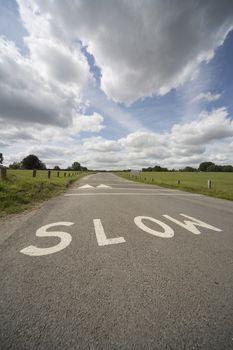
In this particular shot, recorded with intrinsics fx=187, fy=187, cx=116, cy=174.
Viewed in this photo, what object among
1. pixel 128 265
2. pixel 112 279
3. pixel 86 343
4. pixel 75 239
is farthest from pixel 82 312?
pixel 75 239

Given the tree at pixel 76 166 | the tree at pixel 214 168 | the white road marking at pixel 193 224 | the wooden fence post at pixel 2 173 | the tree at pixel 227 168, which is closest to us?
the white road marking at pixel 193 224

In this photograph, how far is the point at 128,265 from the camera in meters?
2.79

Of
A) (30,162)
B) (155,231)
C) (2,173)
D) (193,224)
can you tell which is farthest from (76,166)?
(155,231)

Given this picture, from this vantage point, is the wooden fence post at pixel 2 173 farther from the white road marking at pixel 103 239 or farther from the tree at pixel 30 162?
the tree at pixel 30 162

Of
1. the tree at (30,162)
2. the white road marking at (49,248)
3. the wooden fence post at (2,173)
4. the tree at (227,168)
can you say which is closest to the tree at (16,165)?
the tree at (30,162)

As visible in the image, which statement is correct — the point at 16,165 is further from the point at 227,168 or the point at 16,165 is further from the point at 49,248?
the point at 227,168

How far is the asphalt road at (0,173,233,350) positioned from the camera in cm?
159

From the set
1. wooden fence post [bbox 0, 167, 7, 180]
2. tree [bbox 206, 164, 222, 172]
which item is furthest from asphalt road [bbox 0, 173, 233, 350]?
tree [bbox 206, 164, 222, 172]

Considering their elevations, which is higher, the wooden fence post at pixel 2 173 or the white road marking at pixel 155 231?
the wooden fence post at pixel 2 173

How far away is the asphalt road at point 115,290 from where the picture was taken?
1.59 metres

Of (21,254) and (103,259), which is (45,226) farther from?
(103,259)

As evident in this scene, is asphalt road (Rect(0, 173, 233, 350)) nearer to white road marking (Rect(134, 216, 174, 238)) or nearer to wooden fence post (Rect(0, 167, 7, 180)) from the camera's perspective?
white road marking (Rect(134, 216, 174, 238))

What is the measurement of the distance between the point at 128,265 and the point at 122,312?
95 cm

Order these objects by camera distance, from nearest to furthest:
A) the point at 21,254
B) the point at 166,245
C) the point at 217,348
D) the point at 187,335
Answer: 1. the point at 217,348
2. the point at 187,335
3. the point at 21,254
4. the point at 166,245
